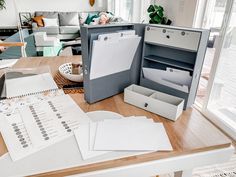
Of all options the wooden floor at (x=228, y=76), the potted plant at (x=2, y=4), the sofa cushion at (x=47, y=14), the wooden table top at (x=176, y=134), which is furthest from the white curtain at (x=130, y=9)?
the potted plant at (x=2, y=4)

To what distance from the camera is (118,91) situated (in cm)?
91

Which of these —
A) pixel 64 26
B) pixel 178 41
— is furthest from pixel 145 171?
pixel 64 26

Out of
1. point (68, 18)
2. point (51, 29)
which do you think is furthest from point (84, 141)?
point (68, 18)

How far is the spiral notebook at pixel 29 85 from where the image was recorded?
0.89m

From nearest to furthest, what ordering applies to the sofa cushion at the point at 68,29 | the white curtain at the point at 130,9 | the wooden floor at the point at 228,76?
1. the wooden floor at the point at 228,76
2. the white curtain at the point at 130,9
3. the sofa cushion at the point at 68,29

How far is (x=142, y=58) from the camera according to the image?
0.92 metres

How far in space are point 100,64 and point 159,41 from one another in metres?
0.28

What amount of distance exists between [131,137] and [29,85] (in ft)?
2.05

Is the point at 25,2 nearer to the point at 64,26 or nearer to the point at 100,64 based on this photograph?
the point at 64,26

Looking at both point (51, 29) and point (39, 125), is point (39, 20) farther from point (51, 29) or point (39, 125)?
point (39, 125)

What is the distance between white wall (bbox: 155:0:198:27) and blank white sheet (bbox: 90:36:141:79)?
5.89 feet

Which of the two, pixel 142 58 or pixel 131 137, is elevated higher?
pixel 142 58

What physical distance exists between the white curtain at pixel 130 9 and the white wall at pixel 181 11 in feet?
1.35

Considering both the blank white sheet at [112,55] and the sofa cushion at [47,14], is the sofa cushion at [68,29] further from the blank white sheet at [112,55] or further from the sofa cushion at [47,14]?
the blank white sheet at [112,55]
